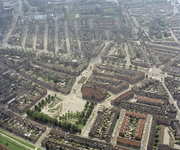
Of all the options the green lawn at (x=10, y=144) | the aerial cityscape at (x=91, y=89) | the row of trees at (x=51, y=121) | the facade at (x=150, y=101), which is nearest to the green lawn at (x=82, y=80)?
the aerial cityscape at (x=91, y=89)

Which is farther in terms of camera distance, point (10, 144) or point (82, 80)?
point (82, 80)

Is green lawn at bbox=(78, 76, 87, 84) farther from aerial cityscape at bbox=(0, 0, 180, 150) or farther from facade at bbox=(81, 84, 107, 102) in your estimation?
facade at bbox=(81, 84, 107, 102)

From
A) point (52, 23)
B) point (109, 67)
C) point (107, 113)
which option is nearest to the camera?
point (107, 113)

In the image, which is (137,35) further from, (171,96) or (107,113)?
(107,113)

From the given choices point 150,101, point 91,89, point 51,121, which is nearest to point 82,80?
point 91,89

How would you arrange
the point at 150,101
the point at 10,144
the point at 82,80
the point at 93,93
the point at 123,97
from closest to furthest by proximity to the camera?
the point at 10,144, the point at 150,101, the point at 123,97, the point at 93,93, the point at 82,80

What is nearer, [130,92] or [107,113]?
[107,113]

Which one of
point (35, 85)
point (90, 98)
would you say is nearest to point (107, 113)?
point (90, 98)

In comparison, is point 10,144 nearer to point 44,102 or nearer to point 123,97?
point 44,102

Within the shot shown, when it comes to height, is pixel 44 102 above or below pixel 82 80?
below
